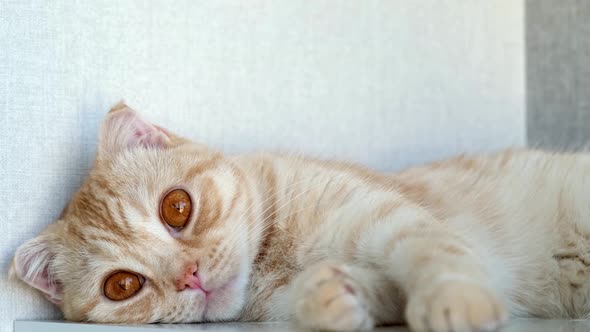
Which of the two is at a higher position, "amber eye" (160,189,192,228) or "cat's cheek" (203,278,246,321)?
"amber eye" (160,189,192,228)

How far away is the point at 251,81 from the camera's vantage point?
219 cm

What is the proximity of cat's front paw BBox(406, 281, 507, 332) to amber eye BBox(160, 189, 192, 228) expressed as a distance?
2.17 ft

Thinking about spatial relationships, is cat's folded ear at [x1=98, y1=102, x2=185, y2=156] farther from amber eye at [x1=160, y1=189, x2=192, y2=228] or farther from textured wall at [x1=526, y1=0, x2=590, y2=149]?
textured wall at [x1=526, y1=0, x2=590, y2=149]

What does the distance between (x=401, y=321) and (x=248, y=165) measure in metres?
0.65

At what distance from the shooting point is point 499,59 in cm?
289

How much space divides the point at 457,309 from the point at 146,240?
30.6 inches

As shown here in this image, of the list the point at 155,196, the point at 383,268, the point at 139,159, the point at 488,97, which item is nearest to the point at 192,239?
the point at 155,196

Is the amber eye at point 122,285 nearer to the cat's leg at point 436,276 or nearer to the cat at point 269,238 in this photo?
the cat at point 269,238

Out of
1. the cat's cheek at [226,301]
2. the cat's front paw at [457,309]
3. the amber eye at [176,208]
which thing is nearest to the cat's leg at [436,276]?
the cat's front paw at [457,309]

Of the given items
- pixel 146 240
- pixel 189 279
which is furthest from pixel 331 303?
pixel 146 240

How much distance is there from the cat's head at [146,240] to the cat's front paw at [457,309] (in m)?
0.57

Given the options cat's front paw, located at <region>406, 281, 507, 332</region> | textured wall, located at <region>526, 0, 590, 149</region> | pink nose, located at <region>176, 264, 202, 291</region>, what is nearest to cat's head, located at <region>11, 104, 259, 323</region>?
pink nose, located at <region>176, 264, 202, 291</region>

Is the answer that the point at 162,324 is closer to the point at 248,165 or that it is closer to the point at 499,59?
the point at 248,165

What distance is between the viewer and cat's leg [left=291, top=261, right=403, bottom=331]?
114 cm
